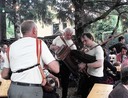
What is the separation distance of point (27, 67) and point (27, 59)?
0.30ft

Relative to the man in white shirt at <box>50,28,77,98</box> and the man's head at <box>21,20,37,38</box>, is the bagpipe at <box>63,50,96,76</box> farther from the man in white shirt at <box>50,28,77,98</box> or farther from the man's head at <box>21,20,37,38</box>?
the man's head at <box>21,20,37,38</box>

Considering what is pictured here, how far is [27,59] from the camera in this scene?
3865 millimetres

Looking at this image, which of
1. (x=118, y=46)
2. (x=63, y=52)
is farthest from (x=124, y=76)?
(x=118, y=46)

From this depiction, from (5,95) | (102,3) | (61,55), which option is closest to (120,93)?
(5,95)

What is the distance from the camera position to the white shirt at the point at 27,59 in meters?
3.86

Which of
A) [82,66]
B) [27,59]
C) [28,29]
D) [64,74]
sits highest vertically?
[28,29]

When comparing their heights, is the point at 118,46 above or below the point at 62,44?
below

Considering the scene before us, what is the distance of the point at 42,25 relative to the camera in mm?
16031

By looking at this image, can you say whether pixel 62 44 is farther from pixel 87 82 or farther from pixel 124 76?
pixel 124 76

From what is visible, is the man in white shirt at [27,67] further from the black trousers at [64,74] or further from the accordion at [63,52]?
the black trousers at [64,74]

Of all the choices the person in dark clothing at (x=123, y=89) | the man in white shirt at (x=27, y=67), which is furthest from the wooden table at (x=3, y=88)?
the person in dark clothing at (x=123, y=89)

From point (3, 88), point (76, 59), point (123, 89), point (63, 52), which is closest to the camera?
point (123, 89)

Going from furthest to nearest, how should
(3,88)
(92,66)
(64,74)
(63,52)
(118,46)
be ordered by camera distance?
(118,46) < (64,74) < (63,52) < (92,66) < (3,88)

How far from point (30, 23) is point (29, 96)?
84 centimetres
